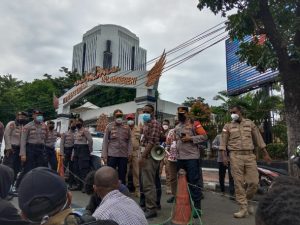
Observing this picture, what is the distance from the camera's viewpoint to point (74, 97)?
944 inches

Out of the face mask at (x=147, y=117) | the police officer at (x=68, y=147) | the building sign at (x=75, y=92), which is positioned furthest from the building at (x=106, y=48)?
the face mask at (x=147, y=117)

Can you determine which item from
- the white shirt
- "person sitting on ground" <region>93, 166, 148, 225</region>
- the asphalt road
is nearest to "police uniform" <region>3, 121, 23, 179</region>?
the asphalt road

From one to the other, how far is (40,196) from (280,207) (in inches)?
48.0

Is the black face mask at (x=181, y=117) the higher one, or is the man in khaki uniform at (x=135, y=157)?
the black face mask at (x=181, y=117)

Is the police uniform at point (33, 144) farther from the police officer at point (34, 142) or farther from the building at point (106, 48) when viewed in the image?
the building at point (106, 48)

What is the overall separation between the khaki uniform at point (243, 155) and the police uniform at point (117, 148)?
1.89 metres

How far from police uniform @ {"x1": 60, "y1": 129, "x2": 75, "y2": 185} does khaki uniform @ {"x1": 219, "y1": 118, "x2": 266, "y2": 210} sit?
183 inches

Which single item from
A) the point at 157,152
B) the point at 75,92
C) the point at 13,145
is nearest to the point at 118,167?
the point at 157,152

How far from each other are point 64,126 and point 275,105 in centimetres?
1345

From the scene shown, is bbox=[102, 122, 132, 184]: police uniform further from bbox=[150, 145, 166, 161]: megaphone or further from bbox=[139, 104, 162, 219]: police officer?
bbox=[150, 145, 166, 161]: megaphone

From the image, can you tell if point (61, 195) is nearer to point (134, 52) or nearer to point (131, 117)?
point (131, 117)

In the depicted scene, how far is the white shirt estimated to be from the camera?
9.34ft

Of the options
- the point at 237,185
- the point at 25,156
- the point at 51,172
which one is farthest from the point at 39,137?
the point at 51,172

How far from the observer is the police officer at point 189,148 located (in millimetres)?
6117
